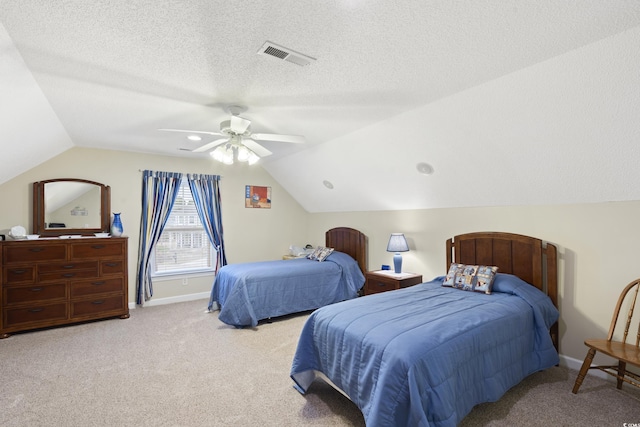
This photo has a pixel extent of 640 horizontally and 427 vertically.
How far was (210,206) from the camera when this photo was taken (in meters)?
5.30

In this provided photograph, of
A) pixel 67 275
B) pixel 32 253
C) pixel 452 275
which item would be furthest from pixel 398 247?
pixel 32 253

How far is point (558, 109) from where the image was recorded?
2.32 metres

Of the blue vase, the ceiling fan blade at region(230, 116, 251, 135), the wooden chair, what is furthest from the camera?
the blue vase

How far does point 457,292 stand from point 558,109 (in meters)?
1.70

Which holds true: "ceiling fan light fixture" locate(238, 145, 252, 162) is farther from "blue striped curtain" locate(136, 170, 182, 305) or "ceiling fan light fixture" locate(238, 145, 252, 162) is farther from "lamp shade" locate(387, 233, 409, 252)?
"blue striped curtain" locate(136, 170, 182, 305)

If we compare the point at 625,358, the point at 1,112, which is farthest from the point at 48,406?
the point at 625,358

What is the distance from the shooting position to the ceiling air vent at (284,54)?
6.45 ft

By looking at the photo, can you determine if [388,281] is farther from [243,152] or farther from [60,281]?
[60,281]

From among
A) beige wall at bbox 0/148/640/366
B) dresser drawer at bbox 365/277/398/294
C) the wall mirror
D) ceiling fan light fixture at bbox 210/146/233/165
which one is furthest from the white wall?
the wall mirror

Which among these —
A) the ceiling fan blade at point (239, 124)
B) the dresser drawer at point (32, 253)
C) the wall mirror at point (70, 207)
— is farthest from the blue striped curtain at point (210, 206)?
the ceiling fan blade at point (239, 124)

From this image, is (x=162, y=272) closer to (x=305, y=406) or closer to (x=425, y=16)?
(x=305, y=406)

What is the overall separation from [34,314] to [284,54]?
4168 millimetres

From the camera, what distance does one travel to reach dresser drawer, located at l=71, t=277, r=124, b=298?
3977 millimetres

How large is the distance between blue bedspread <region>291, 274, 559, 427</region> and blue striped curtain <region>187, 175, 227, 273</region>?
328 cm
